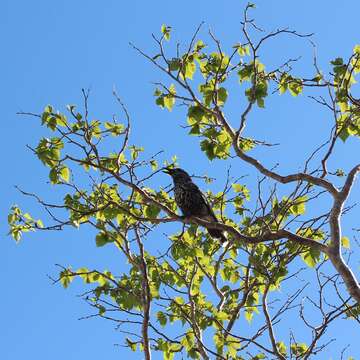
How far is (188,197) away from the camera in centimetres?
902

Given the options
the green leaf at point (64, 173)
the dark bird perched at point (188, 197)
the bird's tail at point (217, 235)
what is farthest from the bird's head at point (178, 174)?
the green leaf at point (64, 173)

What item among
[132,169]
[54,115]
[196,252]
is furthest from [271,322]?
[54,115]

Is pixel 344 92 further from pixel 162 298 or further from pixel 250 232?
pixel 162 298

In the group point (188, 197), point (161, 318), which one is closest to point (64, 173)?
point (161, 318)

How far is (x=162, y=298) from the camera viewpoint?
7379 mm

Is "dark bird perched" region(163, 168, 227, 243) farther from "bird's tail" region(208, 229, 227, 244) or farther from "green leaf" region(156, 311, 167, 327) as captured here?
"green leaf" region(156, 311, 167, 327)

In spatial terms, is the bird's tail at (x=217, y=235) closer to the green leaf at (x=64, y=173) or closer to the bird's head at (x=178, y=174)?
the bird's head at (x=178, y=174)

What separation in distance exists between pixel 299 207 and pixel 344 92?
4.37ft

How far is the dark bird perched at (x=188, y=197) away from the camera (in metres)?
8.90

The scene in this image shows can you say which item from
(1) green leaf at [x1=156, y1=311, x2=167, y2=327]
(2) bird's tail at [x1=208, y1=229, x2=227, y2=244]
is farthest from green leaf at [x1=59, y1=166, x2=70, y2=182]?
(2) bird's tail at [x1=208, y1=229, x2=227, y2=244]

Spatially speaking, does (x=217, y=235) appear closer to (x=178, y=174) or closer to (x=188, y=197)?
(x=188, y=197)

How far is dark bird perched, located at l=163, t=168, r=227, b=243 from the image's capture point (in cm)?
Result: 890

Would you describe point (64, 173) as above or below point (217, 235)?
above

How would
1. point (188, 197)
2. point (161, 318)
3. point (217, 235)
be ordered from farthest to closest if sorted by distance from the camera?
1. point (188, 197)
2. point (217, 235)
3. point (161, 318)
